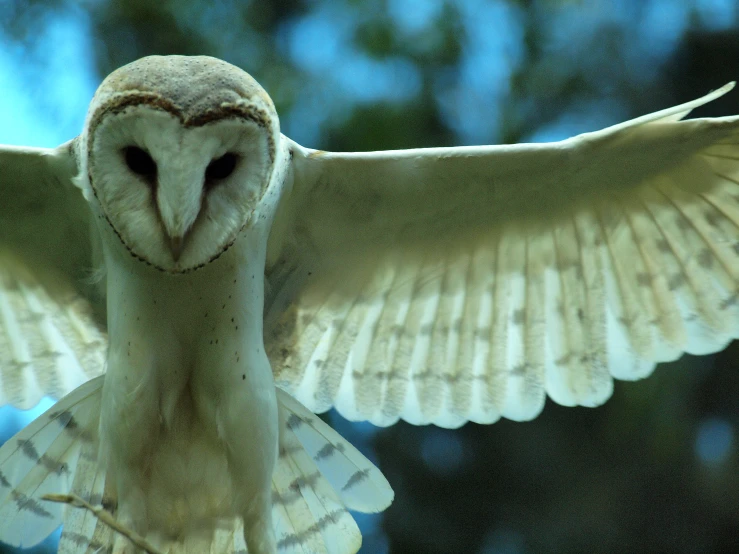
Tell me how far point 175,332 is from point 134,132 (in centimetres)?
53

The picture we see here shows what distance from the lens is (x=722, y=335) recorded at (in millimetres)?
2121

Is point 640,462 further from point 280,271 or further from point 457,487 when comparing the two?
point 280,271

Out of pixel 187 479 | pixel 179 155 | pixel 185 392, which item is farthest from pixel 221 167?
pixel 187 479

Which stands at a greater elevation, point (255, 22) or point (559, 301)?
point (255, 22)

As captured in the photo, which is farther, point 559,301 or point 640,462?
point 640,462

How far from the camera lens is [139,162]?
158cm

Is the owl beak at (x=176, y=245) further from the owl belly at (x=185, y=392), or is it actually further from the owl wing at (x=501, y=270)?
the owl wing at (x=501, y=270)

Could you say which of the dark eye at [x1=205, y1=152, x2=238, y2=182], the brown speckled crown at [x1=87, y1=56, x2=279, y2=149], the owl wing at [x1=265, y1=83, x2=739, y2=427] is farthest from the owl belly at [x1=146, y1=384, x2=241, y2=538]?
the brown speckled crown at [x1=87, y1=56, x2=279, y2=149]

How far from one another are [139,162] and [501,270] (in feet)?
3.41

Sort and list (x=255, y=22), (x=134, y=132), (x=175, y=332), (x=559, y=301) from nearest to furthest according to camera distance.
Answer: (x=134, y=132), (x=175, y=332), (x=559, y=301), (x=255, y=22)

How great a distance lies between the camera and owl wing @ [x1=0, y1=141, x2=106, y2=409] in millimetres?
2285

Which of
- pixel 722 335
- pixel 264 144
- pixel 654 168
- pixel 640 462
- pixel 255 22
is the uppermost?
pixel 255 22

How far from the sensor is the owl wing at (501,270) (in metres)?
2.08

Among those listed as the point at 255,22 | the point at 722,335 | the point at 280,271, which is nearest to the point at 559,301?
the point at 722,335
